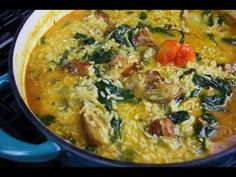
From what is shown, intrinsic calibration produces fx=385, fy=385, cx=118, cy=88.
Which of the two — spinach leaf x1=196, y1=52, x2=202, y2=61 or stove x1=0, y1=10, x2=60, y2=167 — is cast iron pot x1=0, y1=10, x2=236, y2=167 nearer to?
stove x1=0, y1=10, x2=60, y2=167

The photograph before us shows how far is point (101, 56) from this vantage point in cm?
221

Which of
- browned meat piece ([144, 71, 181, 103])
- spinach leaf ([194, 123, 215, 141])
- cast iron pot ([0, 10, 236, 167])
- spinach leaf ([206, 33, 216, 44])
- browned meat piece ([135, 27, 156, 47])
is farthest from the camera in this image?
spinach leaf ([206, 33, 216, 44])

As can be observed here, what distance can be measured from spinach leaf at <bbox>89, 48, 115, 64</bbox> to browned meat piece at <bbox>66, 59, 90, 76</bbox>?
2.6 inches

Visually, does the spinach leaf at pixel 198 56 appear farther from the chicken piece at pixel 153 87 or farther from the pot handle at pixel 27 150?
the pot handle at pixel 27 150

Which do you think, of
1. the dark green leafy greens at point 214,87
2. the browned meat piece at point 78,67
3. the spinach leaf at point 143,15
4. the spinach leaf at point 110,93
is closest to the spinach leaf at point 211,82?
the dark green leafy greens at point 214,87

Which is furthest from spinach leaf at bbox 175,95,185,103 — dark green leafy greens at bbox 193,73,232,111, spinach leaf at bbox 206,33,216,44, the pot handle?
the pot handle

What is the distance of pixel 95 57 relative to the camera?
221 cm

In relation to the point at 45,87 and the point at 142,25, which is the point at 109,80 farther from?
the point at 142,25

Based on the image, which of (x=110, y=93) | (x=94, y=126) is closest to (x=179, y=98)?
(x=110, y=93)

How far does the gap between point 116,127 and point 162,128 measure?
0.21 m

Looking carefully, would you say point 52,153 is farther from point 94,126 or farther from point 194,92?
point 194,92

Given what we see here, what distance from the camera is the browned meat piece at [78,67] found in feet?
6.92

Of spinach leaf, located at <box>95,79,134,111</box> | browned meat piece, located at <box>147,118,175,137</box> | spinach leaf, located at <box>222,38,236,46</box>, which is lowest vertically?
spinach leaf, located at <box>222,38,236,46</box>

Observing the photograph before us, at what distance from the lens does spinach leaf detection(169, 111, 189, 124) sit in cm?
184
